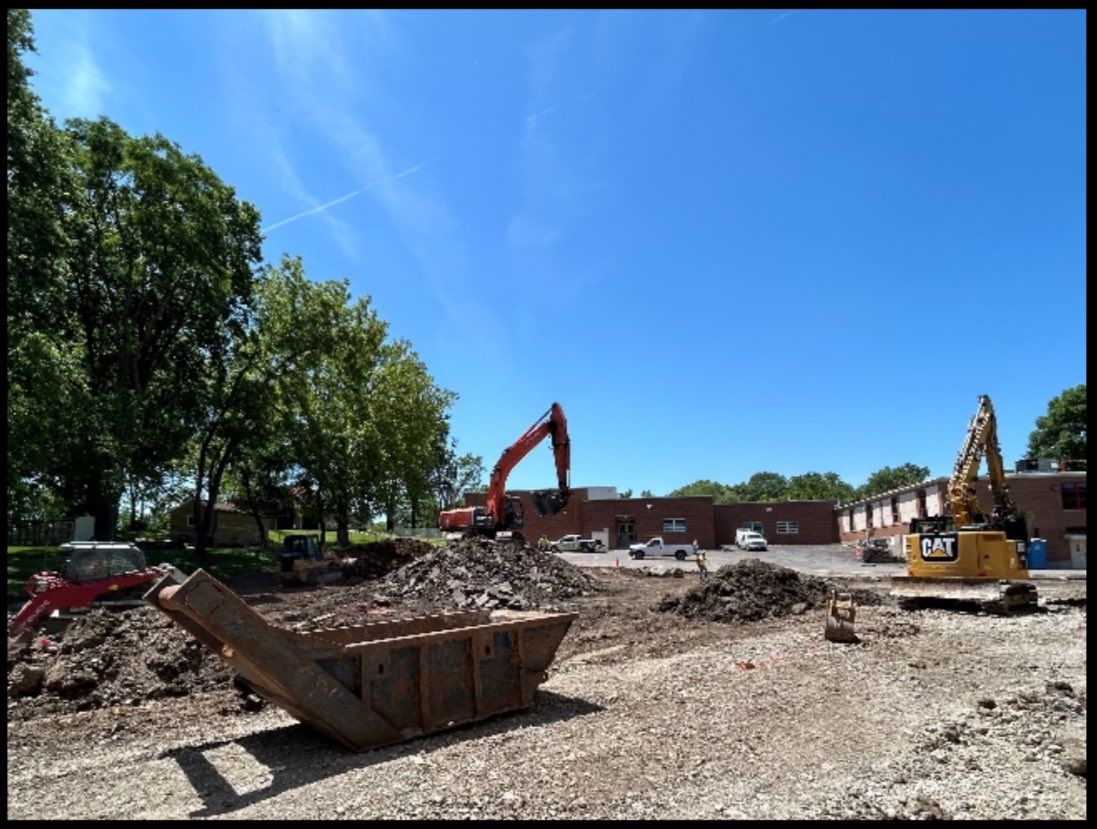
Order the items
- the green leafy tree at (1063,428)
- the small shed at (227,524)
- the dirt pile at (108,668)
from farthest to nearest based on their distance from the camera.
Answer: the green leafy tree at (1063,428) → the small shed at (227,524) → the dirt pile at (108,668)

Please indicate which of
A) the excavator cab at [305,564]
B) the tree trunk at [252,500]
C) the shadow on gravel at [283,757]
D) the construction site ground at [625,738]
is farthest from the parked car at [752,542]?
the shadow on gravel at [283,757]

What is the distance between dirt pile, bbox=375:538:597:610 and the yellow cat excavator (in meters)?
9.28

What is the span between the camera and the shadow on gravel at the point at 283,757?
17.6ft

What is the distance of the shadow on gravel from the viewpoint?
536cm

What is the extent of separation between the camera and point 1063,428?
227 ft

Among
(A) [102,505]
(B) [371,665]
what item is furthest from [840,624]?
(A) [102,505]

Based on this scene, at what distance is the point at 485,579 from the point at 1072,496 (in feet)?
117

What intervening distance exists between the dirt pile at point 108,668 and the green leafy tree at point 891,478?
4737 inches

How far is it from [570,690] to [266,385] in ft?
96.1

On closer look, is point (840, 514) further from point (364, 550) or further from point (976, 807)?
point (976, 807)

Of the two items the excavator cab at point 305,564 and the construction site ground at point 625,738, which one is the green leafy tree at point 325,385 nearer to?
the excavator cab at point 305,564

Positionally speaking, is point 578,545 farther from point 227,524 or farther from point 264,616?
point 264,616

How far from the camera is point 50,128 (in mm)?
22500

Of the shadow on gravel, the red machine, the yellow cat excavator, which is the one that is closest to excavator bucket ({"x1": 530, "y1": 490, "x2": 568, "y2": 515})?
the yellow cat excavator
